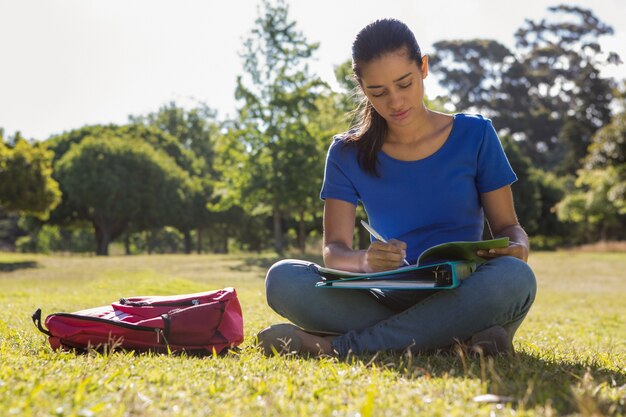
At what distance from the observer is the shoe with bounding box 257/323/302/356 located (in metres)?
3.57

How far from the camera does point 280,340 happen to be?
355cm

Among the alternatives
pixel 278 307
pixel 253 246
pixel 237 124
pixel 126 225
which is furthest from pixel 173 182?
pixel 278 307

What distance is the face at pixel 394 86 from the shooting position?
145 inches

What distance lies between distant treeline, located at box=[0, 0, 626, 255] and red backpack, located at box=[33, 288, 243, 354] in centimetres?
168

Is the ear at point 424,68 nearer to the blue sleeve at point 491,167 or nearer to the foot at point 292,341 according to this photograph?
the blue sleeve at point 491,167

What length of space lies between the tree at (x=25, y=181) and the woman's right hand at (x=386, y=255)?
2499 centimetres

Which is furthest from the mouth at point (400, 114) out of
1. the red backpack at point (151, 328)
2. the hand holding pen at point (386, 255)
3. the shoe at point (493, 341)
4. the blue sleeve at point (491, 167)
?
the red backpack at point (151, 328)

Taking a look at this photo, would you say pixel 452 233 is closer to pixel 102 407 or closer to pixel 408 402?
pixel 408 402

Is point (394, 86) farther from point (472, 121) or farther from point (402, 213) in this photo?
point (402, 213)

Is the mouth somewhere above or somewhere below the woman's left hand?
above

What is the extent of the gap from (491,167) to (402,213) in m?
0.57

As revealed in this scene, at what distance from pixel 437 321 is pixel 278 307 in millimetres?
943

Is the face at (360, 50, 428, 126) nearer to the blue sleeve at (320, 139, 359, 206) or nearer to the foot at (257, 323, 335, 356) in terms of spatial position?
the blue sleeve at (320, 139, 359, 206)

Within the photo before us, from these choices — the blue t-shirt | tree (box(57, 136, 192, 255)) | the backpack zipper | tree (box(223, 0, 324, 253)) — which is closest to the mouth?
the blue t-shirt
